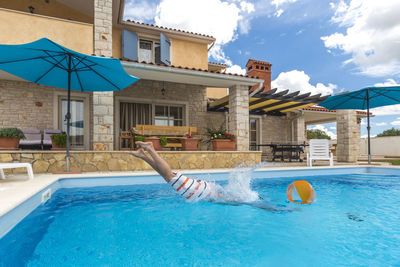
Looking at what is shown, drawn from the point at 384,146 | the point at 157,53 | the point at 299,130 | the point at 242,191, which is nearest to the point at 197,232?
the point at 242,191

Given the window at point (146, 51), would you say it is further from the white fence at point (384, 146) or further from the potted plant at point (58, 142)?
the white fence at point (384, 146)

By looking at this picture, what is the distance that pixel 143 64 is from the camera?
22.5ft

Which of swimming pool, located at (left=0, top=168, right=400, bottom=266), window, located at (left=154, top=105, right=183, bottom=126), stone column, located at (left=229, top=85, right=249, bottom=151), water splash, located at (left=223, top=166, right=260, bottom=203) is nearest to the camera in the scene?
swimming pool, located at (left=0, top=168, right=400, bottom=266)

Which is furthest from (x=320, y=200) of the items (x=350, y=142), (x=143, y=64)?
(x=350, y=142)

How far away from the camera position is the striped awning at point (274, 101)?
30.6 feet

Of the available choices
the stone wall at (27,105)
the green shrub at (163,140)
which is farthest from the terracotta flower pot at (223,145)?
the stone wall at (27,105)

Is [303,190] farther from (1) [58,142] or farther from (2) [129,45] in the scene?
(2) [129,45]

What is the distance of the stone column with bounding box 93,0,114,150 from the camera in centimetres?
641

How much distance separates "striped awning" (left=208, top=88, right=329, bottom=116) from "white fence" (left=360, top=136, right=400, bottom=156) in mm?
10685

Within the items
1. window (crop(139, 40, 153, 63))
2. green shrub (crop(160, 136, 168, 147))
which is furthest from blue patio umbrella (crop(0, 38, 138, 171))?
window (crop(139, 40, 153, 63))

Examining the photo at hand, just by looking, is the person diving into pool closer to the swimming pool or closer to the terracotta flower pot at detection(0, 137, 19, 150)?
the swimming pool

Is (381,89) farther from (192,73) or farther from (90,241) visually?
(90,241)

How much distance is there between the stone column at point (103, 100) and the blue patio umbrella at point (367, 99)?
7488 mm

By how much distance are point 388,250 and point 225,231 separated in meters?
1.54
